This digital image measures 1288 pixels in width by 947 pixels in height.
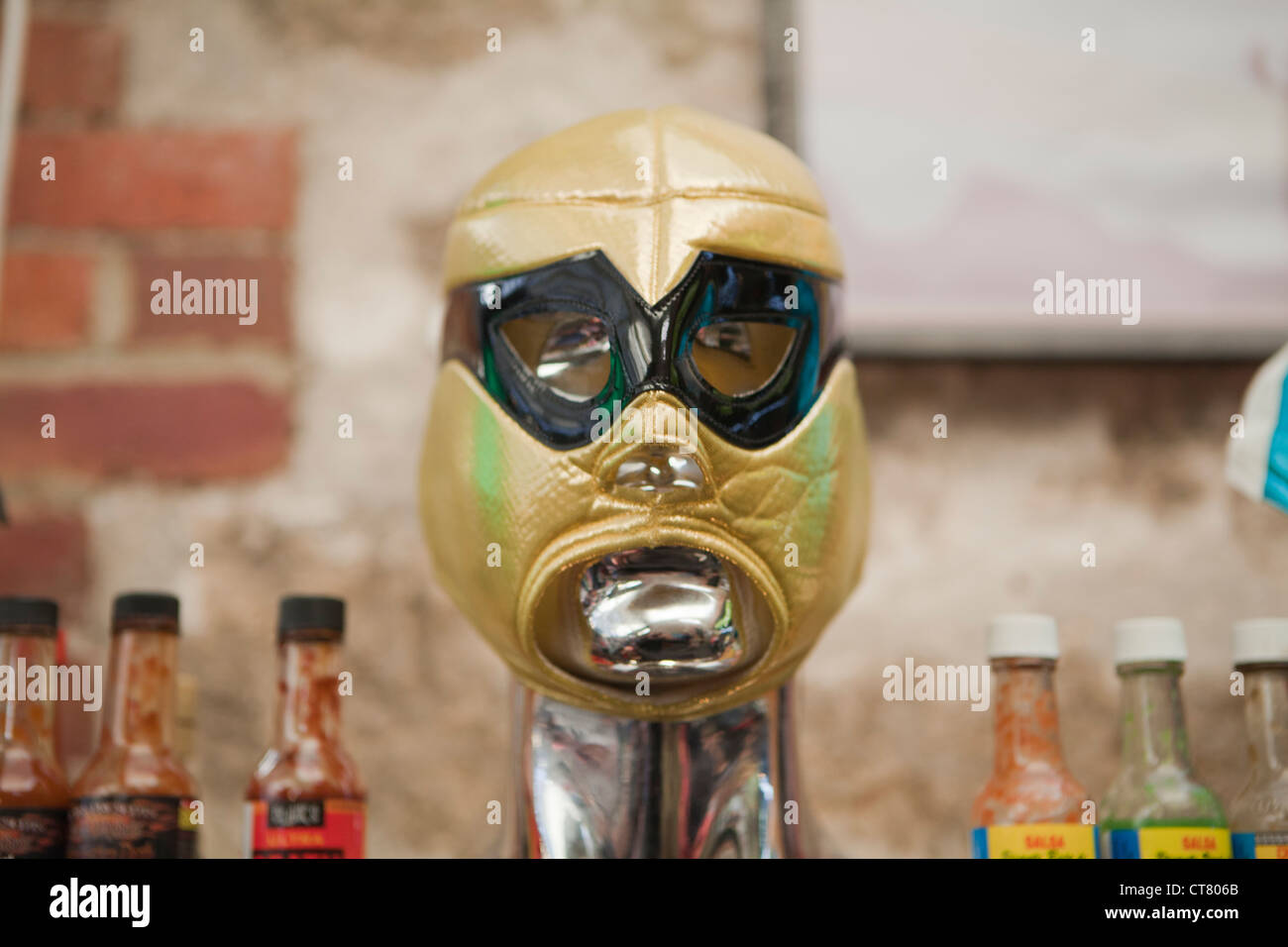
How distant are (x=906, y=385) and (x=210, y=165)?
528mm

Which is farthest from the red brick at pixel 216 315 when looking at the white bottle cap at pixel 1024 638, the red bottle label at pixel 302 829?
the white bottle cap at pixel 1024 638

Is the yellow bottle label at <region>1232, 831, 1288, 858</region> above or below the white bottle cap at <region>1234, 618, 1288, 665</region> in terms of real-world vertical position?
below

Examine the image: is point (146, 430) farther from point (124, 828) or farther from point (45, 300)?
point (124, 828)

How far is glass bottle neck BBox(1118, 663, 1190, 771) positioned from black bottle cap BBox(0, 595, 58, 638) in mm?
563

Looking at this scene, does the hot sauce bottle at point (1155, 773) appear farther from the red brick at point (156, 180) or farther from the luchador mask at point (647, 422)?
the red brick at point (156, 180)

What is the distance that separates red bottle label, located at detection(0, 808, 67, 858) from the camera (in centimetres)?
63

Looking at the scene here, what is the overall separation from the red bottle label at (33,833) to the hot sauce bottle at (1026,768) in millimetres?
450

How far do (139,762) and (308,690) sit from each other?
0.29 feet

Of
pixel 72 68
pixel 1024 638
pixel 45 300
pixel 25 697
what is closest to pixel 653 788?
pixel 1024 638

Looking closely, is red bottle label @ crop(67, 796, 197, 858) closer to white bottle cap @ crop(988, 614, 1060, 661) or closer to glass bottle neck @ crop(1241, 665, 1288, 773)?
white bottle cap @ crop(988, 614, 1060, 661)

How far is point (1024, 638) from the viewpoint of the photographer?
71 cm

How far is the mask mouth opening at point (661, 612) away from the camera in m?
0.60

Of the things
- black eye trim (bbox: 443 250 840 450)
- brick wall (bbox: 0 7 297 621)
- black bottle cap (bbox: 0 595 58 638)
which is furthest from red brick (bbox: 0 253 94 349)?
black eye trim (bbox: 443 250 840 450)

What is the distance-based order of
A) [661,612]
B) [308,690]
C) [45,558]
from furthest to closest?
[45,558] → [308,690] → [661,612]
